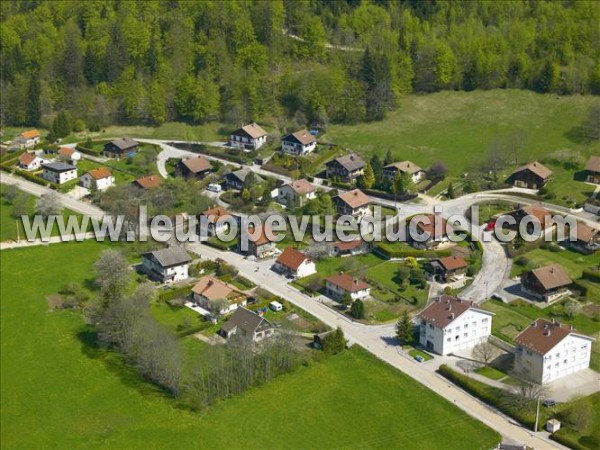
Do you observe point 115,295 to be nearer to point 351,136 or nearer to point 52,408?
point 52,408

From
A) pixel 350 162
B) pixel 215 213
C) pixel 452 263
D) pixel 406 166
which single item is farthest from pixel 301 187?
pixel 452 263

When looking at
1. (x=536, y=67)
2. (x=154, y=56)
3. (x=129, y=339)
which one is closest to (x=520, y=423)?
(x=129, y=339)

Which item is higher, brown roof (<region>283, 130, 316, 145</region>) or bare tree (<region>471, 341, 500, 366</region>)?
brown roof (<region>283, 130, 316, 145</region>)

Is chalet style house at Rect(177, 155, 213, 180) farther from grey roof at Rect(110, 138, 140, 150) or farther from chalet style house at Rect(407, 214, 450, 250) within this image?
chalet style house at Rect(407, 214, 450, 250)

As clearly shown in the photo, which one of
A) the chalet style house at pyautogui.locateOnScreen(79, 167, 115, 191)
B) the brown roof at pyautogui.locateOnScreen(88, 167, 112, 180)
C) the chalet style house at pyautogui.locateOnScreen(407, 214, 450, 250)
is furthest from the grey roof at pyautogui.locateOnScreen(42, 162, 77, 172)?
the chalet style house at pyautogui.locateOnScreen(407, 214, 450, 250)

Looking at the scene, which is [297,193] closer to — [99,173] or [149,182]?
[149,182]

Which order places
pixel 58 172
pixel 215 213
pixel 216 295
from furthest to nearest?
pixel 58 172 < pixel 215 213 < pixel 216 295
